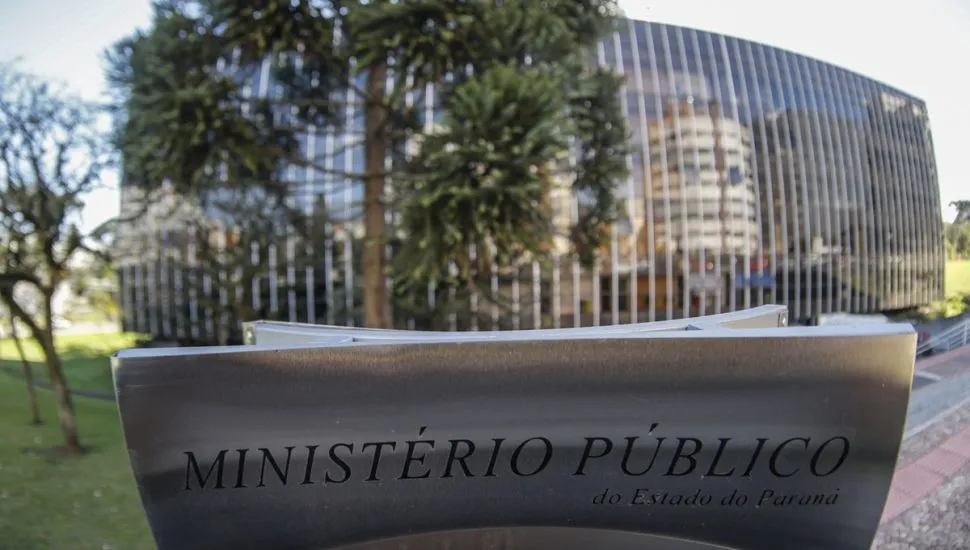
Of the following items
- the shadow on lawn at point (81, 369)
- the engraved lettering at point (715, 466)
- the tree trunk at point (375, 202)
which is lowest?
the shadow on lawn at point (81, 369)

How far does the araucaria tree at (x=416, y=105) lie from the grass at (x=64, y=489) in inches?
146

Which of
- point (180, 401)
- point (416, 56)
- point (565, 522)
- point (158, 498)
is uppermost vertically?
point (416, 56)

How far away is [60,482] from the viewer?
516cm

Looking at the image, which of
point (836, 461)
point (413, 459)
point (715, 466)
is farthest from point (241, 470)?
point (836, 461)

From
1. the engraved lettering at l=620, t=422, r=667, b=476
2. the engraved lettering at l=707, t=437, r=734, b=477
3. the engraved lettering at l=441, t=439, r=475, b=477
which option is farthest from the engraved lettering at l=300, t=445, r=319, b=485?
the engraved lettering at l=707, t=437, r=734, b=477

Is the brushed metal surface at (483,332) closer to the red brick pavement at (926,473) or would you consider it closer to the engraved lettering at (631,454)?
the engraved lettering at (631,454)

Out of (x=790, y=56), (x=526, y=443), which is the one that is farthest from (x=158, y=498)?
(x=790, y=56)

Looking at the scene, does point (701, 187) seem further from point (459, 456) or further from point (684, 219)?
point (459, 456)

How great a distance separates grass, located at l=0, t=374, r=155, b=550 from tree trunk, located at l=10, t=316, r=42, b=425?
99mm

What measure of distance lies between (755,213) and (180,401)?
62.0 ft

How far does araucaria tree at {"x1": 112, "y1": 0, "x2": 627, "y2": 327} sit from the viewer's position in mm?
5734

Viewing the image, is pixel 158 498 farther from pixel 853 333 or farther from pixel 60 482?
pixel 60 482

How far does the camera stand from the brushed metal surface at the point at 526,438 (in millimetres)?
1571

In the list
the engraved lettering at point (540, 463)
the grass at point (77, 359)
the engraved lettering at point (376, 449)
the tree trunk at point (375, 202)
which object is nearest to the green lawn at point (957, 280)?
the engraved lettering at point (540, 463)
